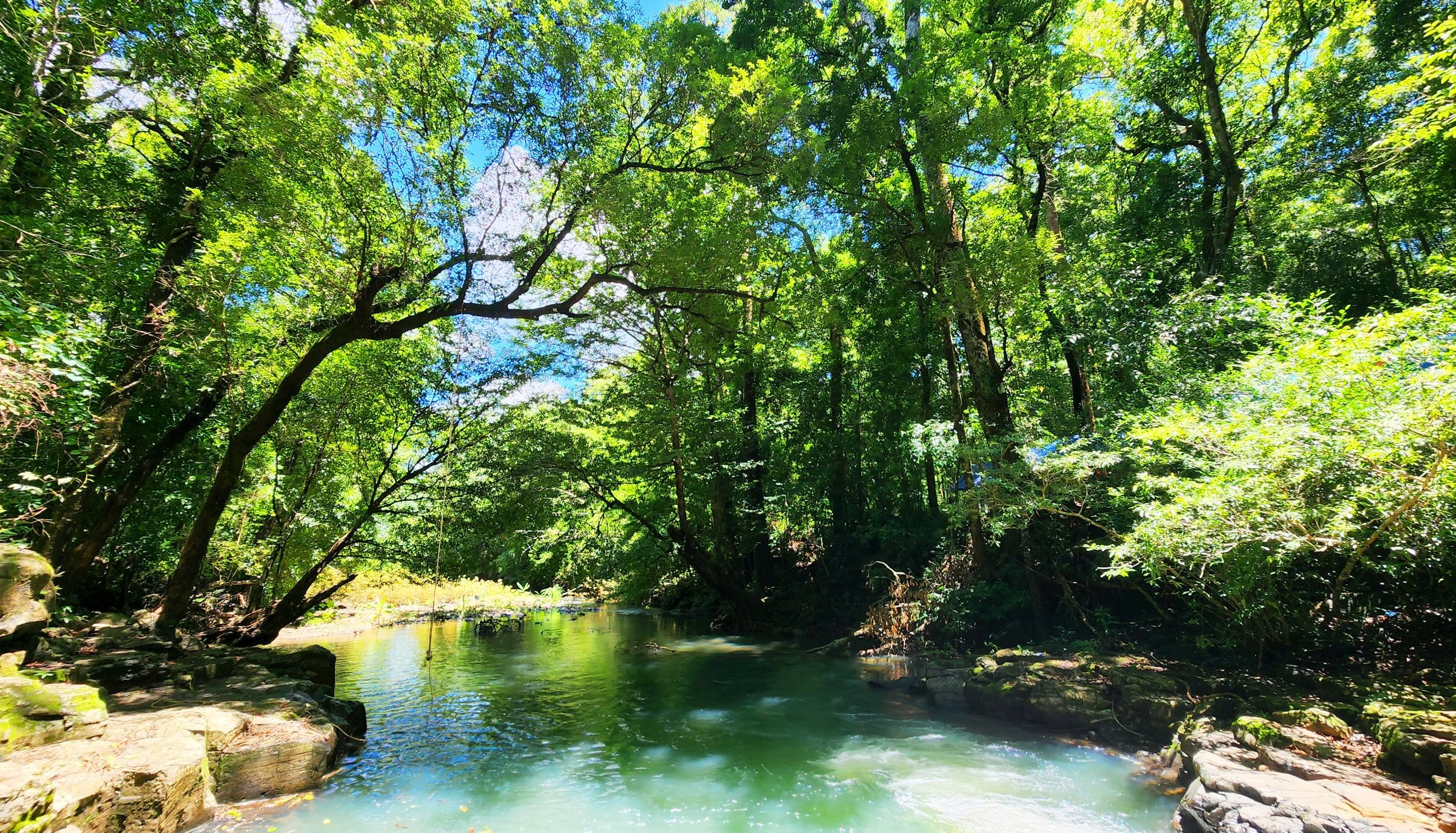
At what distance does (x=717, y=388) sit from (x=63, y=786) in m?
12.7

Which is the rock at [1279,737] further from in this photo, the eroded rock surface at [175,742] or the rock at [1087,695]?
the eroded rock surface at [175,742]

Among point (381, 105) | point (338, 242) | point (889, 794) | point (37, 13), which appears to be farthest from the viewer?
point (338, 242)

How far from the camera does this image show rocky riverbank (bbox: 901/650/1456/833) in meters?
3.52

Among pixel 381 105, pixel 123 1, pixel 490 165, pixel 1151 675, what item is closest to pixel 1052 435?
pixel 1151 675

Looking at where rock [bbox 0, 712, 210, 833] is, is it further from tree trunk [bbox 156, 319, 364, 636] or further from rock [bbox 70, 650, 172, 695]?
tree trunk [bbox 156, 319, 364, 636]

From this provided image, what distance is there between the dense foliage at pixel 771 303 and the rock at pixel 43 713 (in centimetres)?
181

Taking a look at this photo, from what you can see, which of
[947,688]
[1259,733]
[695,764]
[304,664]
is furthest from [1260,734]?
[304,664]

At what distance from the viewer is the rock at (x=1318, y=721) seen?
4.46m

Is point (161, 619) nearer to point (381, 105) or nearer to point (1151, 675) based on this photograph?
point (381, 105)

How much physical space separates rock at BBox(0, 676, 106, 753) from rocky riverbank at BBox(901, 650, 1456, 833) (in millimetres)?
7669

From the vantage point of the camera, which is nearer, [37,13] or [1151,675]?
[37,13]

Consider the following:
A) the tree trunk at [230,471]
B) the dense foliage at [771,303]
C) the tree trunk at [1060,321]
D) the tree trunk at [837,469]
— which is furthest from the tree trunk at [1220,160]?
the tree trunk at [230,471]

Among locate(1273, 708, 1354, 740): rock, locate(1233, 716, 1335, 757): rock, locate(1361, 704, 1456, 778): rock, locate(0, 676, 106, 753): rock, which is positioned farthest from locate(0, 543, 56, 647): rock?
locate(1273, 708, 1354, 740): rock

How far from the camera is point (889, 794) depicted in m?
4.97
